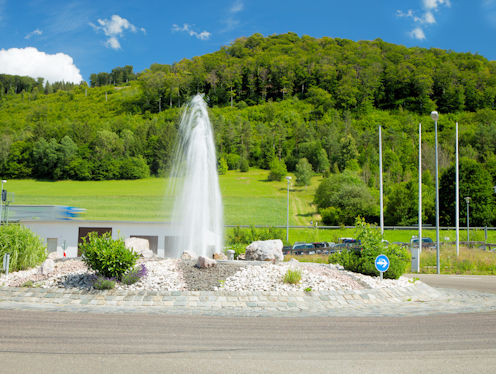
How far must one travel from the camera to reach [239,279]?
1448 cm

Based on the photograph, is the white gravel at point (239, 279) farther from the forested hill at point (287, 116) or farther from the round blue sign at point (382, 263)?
the forested hill at point (287, 116)

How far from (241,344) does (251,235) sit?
3744 centimetres

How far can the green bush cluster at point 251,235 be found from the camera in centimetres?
4431

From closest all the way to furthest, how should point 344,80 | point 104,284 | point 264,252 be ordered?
point 104,284 < point 264,252 < point 344,80

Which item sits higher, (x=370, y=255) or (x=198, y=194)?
(x=198, y=194)

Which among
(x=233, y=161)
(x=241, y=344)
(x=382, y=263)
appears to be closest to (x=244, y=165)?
(x=233, y=161)

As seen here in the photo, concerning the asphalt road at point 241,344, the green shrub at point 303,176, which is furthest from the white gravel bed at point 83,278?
the green shrub at point 303,176

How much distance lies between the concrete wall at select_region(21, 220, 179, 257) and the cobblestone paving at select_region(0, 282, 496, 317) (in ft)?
71.4

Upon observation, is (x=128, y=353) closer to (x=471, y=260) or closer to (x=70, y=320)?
(x=70, y=320)

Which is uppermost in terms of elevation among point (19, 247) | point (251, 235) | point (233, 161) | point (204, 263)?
point (233, 161)

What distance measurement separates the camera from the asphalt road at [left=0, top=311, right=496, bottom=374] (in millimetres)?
6453

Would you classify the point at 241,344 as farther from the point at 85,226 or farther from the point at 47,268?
the point at 85,226

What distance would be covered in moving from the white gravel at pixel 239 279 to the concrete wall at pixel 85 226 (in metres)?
19.4

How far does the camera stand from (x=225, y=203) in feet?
259
